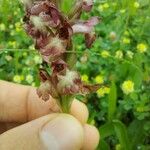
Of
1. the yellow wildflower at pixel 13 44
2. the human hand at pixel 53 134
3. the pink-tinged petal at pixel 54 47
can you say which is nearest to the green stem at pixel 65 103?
the human hand at pixel 53 134

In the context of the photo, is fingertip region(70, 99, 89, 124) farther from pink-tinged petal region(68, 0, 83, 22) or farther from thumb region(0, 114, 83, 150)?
pink-tinged petal region(68, 0, 83, 22)

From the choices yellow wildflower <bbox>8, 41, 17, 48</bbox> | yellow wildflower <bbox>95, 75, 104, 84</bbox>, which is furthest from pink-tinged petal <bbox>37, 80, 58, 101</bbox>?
yellow wildflower <bbox>8, 41, 17, 48</bbox>

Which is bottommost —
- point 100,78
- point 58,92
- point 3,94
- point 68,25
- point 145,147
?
point 145,147

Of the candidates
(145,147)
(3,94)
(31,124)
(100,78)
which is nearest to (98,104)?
(100,78)

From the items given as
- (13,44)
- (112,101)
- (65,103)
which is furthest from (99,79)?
(65,103)

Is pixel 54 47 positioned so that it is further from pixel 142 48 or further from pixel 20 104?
pixel 142 48

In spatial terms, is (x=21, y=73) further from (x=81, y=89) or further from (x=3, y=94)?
(x=81, y=89)
